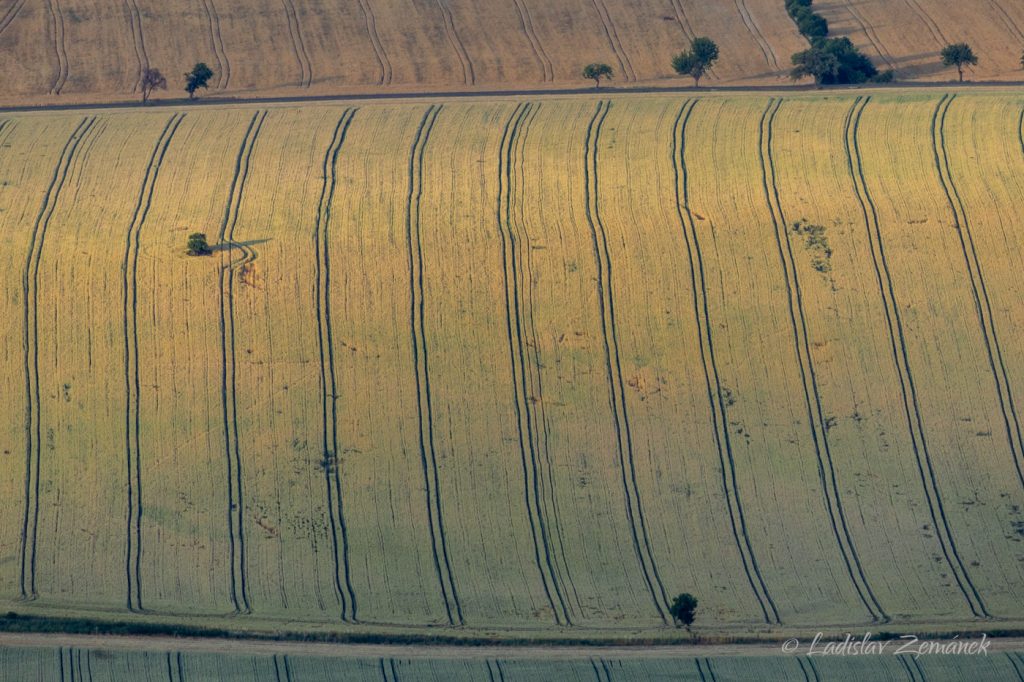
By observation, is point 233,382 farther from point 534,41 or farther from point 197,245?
point 534,41

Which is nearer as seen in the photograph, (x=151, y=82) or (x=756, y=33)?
(x=151, y=82)

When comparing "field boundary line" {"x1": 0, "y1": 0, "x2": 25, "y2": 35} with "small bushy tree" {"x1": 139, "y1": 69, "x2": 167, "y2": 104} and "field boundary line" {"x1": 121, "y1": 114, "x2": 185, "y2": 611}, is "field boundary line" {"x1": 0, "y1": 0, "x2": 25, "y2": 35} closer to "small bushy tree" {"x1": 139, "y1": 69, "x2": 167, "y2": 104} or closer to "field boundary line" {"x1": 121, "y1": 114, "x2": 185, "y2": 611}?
"small bushy tree" {"x1": 139, "y1": 69, "x2": 167, "y2": 104}

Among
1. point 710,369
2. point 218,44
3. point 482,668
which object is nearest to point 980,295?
point 710,369

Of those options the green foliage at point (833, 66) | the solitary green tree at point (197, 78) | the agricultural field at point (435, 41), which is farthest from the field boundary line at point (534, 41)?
the solitary green tree at point (197, 78)

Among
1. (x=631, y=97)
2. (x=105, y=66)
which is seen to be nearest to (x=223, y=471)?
(x=631, y=97)

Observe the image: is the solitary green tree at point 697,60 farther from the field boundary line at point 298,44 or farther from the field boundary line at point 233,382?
the field boundary line at point 233,382

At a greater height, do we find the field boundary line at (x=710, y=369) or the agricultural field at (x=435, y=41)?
the agricultural field at (x=435, y=41)
